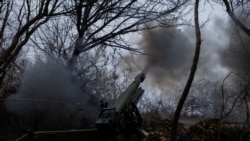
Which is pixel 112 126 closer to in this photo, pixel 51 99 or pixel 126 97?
pixel 126 97

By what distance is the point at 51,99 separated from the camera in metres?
16.4

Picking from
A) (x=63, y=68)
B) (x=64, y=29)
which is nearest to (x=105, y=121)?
(x=63, y=68)

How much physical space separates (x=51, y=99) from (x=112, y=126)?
6.16 meters

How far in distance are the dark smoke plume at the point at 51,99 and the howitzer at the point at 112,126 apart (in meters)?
4.69

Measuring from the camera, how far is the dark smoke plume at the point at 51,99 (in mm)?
16062

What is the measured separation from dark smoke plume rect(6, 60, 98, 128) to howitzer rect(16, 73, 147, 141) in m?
4.69

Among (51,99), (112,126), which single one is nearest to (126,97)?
(112,126)

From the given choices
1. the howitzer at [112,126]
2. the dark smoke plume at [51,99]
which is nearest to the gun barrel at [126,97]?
the howitzer at [112,126]

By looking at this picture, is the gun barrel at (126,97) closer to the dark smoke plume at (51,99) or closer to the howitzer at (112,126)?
the howitzer at (112,126)

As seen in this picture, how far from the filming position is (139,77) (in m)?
12.6

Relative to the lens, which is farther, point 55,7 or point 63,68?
point 63,68

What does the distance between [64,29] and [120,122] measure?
11.5m

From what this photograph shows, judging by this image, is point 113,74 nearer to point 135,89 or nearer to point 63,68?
point 63,68

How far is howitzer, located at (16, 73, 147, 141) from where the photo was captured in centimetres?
1054
